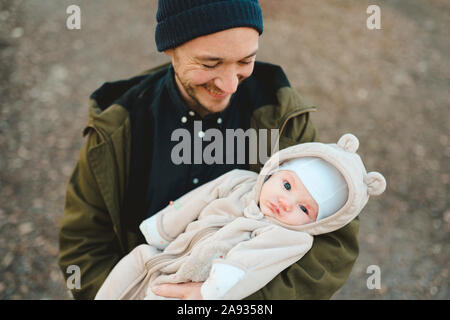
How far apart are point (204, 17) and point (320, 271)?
58.8 inches

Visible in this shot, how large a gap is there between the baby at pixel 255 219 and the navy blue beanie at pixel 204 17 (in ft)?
2.59

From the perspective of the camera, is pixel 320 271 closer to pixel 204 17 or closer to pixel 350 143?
pixel 350 143

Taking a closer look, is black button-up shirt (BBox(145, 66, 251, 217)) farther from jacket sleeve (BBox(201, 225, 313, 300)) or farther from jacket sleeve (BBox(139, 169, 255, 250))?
jacket sleeve (BBox(201, 225, 313, 300))

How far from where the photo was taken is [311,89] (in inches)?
237

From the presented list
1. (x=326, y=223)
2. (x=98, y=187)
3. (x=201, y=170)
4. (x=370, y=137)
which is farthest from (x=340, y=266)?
(x=370, y=137)

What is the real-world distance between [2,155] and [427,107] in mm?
6314

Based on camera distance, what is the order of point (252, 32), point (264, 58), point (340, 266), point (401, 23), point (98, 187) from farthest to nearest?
1. point (401, 23)
2. point (264, 58)
3. point (98, 187)
4. point (340, 266)
5. point (252, 32)

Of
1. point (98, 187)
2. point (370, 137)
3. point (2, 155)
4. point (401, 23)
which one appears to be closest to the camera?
point (98, 187)

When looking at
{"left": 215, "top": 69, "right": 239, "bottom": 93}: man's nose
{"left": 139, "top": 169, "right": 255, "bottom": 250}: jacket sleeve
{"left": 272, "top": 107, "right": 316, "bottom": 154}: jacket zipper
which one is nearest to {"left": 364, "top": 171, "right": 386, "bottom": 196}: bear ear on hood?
{"left": 272, "top": 107, "right": 316, "bottom": 154}: jacket zipper

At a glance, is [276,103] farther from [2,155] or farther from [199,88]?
[2,155]

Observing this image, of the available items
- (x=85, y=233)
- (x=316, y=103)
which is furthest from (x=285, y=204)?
(x=316, y=103)

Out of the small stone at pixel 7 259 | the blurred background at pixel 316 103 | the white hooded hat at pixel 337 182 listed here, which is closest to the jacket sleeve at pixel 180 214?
the white hooded hat at pixel 337 182

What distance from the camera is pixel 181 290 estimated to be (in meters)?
1.88

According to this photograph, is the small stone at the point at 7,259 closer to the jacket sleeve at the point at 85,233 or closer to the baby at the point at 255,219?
the jacket sleeve at the point at 85,233
